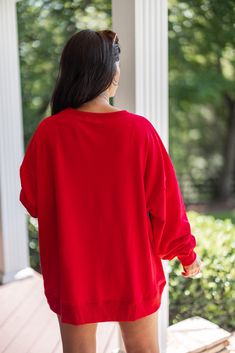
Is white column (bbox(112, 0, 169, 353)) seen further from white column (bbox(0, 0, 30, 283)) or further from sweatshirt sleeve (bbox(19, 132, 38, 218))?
white column (bbox(0, 0, 30, 283))

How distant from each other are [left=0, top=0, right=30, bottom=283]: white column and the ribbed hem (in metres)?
2.13

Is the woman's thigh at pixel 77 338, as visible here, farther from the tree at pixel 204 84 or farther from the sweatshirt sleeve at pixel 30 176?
the tree at pixel 204 84

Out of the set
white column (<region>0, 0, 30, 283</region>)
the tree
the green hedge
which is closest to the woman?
the green hedge

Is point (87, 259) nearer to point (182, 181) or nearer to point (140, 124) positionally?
A: point (140, 124)

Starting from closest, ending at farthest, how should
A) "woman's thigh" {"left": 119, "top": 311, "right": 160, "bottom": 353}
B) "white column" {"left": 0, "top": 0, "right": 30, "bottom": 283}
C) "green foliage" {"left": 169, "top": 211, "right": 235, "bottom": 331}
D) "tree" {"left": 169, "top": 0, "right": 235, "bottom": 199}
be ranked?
"woman's thigh" {"left": 119, "top": 311, "right": 160, "bottom": 353} < "green foliage" {"left": 169, "top": 211, "right": 235, "bottom": 331} < "white column" {"left": 0, "top": 0, "right": 30, "bottom": 283} < "tree" {"left": 169, "top": 0, "right": 235, "bottom": 199}

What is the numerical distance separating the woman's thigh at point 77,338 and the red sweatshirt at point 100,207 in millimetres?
39

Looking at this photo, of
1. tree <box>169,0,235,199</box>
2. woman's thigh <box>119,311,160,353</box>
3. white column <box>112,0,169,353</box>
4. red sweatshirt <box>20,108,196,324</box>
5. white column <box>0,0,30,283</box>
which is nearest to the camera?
red sweatshirt <box>20,108,196,324</box>

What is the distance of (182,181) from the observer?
10945 mm

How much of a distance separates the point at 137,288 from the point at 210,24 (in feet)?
18.1

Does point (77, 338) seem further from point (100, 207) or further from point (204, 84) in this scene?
point (204, 84)

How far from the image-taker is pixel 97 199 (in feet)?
4.54

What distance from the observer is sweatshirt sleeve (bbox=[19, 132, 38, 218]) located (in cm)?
145

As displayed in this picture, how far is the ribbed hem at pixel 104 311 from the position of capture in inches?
56.4

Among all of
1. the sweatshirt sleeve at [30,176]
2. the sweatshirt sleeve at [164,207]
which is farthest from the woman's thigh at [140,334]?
the sweatshirt sleeve at [30,176]
